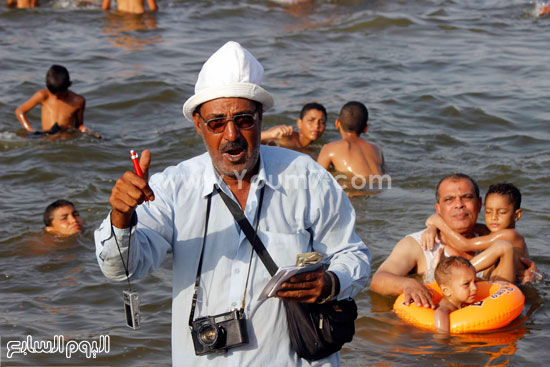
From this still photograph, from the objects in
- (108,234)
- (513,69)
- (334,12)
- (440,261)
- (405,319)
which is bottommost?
(405,319)

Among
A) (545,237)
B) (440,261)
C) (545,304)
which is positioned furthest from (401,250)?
(545,237)

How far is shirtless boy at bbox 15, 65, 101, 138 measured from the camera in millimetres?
11055

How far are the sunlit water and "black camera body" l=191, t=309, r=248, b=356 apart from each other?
267 centimetres

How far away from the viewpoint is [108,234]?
9.77 ft

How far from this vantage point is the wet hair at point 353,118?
9523 mm

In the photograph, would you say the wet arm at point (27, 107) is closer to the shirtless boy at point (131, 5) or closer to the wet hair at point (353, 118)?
the wet hair at point (353, 118)

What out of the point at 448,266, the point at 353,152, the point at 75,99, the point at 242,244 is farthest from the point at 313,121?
the point at 242,244

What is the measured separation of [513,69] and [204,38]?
19.9 ft

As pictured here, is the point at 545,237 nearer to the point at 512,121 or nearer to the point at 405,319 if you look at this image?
the point at 405,319

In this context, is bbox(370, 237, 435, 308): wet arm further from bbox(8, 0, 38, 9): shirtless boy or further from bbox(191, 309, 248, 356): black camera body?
bbox(8, 0, 38, 9): shirtless boy

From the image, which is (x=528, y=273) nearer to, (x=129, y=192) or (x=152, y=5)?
(x=129, y=192)

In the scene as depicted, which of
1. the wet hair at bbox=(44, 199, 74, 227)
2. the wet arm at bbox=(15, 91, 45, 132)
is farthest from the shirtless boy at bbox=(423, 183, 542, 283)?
the wet arm at bbox=(15, 91, 45, 132)

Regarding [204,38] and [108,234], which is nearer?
[108,234]

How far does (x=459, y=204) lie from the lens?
6.63 meters
